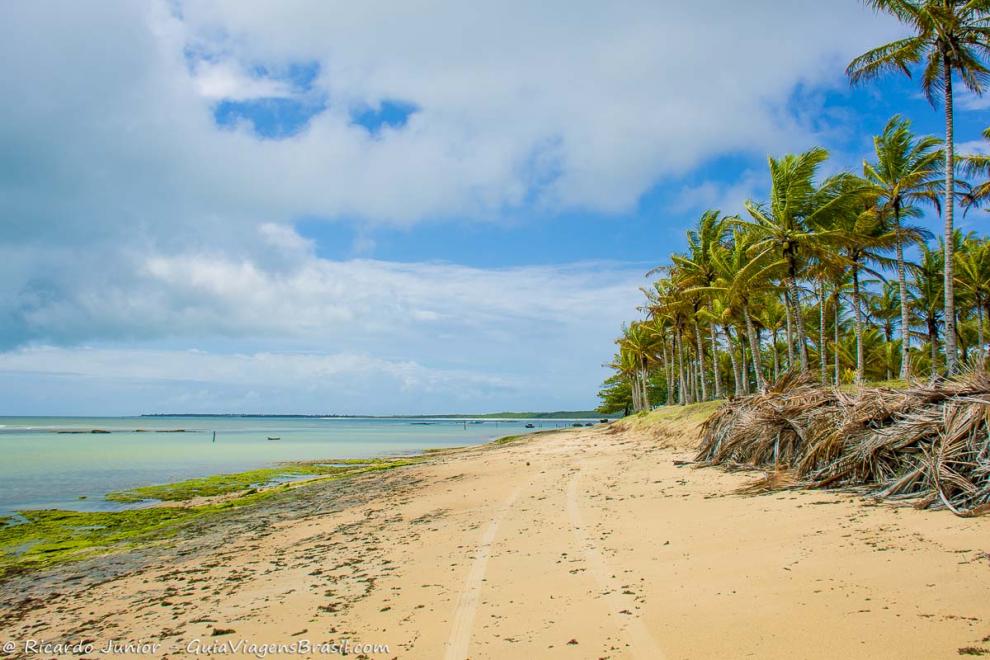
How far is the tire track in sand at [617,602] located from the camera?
14.1 ft

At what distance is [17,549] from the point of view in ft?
38.9

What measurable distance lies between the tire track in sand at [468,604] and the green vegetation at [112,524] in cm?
783

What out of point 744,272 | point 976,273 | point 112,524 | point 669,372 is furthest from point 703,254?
point 112,524

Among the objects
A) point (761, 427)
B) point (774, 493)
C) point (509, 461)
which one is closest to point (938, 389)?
point (774, 493)

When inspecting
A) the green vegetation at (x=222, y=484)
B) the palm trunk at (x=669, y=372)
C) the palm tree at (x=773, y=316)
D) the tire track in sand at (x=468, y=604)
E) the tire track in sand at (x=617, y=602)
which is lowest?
the green vegetation at (x=222, y=484)

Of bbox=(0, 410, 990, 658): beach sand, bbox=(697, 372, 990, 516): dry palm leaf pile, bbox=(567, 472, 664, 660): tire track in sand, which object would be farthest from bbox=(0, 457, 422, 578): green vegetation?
bbox=(697, 372, 990, 516): dry palm leaf pile

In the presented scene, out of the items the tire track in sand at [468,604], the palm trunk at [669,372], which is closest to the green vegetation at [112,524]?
the tire track in sand at [468,604]

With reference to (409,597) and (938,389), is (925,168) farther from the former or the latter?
(409,597)

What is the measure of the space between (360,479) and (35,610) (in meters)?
13.5

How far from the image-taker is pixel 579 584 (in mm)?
→ 5953

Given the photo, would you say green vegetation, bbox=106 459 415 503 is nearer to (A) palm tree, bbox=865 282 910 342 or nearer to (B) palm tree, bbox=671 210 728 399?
(B) palm tree, bbox=671 210 728 399

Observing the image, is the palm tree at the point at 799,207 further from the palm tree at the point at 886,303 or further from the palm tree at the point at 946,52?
the palm tree at the point at 886,303

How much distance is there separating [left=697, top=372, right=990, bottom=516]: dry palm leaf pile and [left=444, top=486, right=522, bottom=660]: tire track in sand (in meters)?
5.05

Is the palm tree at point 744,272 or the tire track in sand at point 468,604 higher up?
the palm tree at point 744,272
